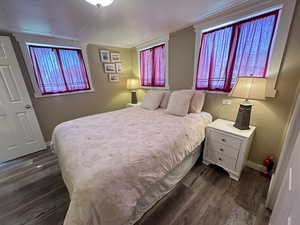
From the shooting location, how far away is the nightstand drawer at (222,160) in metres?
1.64

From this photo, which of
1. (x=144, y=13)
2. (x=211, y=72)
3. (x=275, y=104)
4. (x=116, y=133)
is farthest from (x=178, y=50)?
(x=116, y=133)

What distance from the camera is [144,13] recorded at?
1.74 metres

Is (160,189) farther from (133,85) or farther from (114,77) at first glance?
(114,77)

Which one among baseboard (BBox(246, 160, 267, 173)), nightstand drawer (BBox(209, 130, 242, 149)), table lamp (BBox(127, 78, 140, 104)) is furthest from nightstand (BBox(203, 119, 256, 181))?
table lamp (BBox(127, 78, 140, 104))

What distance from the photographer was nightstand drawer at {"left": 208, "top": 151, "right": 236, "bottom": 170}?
5.37ft

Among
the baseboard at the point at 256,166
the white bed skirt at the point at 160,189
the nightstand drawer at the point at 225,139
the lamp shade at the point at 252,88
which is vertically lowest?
the baseboard at the point at 256,166

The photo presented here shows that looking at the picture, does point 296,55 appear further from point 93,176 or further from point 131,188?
point 93,176

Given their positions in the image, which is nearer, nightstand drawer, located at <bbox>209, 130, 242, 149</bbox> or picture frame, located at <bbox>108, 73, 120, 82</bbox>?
nightstand drawer, located at <bbox>209, 130, 242, 149</bbox>

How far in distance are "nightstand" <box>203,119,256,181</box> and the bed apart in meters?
0.18

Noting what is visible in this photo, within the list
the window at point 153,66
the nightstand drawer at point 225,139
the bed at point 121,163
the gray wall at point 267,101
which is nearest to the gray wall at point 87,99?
the window at point 153,66

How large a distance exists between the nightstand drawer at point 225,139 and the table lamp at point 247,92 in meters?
0.22

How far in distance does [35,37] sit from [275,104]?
4133 millimetres

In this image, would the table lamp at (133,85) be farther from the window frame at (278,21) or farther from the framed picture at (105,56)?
the window frame at (278,21)

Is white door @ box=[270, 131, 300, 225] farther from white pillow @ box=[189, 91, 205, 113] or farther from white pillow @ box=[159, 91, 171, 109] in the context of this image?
white pillow @ box=[159, 91, 171, 109]
